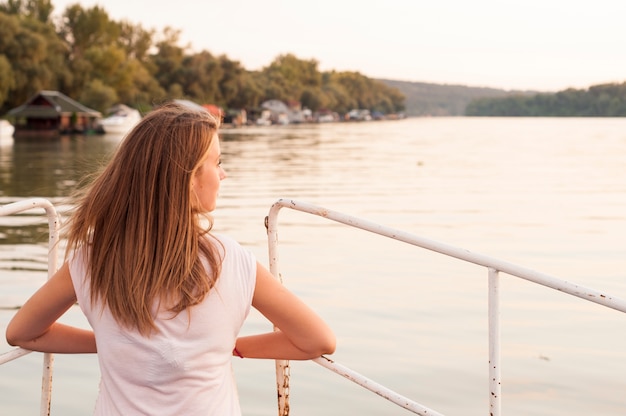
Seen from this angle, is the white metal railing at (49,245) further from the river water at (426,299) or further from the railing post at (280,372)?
the railing post at (280,372)

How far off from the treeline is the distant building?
3046 millimetres

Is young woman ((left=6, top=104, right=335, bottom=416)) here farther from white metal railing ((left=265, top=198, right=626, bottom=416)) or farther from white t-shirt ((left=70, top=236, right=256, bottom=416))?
white metal railing ((left=265, top=198, right=626, bottom=416))

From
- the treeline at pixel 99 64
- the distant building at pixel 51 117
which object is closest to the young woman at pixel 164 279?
the treeline at pixel 99 64

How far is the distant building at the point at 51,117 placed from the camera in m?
88.7

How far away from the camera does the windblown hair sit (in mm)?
2166

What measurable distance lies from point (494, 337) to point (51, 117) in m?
94.9

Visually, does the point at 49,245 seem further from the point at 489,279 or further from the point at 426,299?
the point at 426,299

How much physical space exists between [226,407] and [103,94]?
364 ft

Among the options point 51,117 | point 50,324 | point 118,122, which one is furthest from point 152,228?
point 118,122

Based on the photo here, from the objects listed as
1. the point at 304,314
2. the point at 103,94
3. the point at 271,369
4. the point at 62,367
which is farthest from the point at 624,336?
the point at 103,94

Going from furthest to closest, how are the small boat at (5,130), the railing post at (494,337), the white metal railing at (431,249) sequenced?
the small boat at (5,130)
the railing post at (494,337)
the white metal railing at (431,249)

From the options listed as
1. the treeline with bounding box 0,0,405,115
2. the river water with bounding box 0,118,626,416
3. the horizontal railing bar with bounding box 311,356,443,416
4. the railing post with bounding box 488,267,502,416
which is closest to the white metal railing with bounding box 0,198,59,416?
the river water with bounding box 0,118,626,416

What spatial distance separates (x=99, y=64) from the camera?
126 meters

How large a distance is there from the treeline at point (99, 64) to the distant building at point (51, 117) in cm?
305
